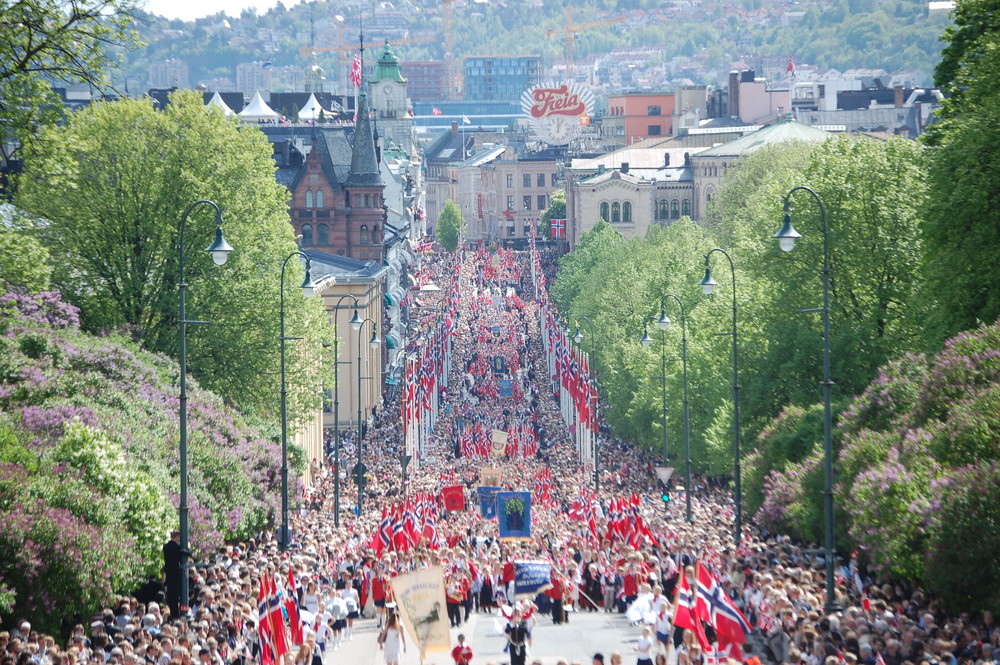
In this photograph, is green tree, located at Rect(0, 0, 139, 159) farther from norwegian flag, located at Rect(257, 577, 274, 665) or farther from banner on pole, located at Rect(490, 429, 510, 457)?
banner on pole, located at Rect(490, 429, 510, 457)

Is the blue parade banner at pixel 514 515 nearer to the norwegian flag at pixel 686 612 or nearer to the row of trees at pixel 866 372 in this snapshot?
the row of trees at pixel 866 372

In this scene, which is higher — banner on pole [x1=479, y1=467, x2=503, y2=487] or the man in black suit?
the man in black suit

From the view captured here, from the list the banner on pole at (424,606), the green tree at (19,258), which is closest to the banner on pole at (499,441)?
the green tree at (19,258)

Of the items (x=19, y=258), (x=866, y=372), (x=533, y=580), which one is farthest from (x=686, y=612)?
(x=866, y=372)

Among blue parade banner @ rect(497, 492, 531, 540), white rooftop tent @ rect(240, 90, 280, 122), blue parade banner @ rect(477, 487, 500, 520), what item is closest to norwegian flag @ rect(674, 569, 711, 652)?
blue parade banner @ rect(497, 492, 531, 540)

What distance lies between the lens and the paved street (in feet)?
111

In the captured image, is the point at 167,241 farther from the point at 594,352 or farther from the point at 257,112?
the point at 257,112

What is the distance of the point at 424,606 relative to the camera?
100ft

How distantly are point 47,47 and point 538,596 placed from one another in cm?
1549

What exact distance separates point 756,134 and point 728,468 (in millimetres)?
95984

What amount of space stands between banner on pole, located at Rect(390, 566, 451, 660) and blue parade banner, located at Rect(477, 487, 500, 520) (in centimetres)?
2471

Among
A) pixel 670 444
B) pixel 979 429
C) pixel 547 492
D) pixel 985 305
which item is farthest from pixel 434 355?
pixel 979 429

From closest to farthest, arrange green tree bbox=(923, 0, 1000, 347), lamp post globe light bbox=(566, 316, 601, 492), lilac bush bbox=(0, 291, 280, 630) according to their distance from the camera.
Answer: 1. lilac bush bbox=(0, 291, 280, 630)
2. green tree bbox=(923, 0, 1000, 347)
3. lamp post globe light bbox=(566, 316, 601, 492)

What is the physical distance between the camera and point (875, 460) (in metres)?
38.8
